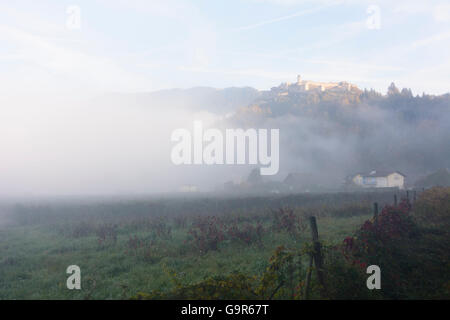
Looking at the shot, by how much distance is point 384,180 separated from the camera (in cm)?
5416

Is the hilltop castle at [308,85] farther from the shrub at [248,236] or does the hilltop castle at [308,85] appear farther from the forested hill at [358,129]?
the shrub at [248,236]

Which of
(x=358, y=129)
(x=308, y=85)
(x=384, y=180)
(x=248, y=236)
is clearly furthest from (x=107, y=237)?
(x=308, y=85)

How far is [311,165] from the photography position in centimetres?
8756

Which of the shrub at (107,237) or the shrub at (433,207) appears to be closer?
the shrub at (433,207)

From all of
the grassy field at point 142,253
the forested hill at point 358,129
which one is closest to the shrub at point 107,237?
the grassy field at point 142,253

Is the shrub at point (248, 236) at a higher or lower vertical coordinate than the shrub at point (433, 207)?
lower

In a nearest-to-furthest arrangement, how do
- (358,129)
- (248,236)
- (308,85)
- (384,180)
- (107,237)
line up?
(248,236) < (107,237) < (384,180) < (358,129) < (308,85)

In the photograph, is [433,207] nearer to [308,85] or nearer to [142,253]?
[142,253]

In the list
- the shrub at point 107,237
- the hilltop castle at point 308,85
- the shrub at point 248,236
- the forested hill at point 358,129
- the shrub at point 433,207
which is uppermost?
the hilltop castle at point 308,85

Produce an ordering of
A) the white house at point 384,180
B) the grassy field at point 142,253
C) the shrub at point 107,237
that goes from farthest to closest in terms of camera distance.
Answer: the white house at point 384,180 → the shrub at point 107,237 → the grassy field at point 142,253

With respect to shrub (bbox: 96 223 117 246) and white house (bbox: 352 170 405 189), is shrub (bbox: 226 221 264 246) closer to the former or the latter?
shrub (bbox: 96 223 117 246)

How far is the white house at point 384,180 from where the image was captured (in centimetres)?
5356
